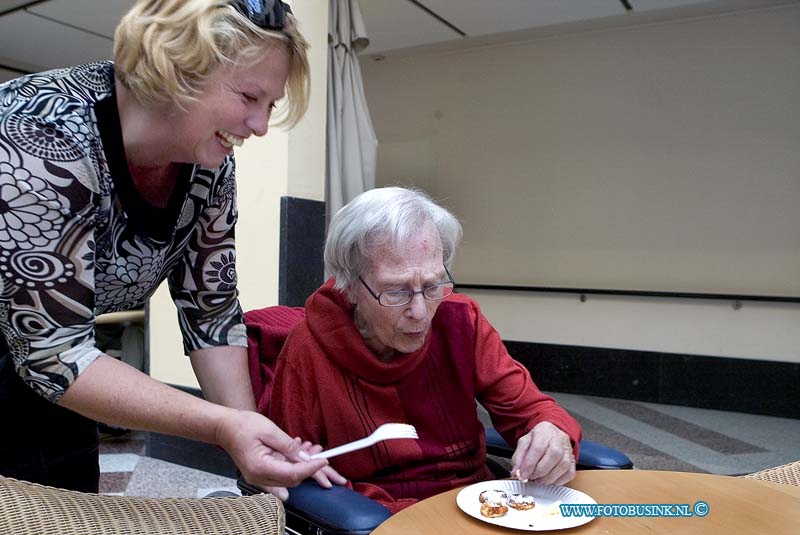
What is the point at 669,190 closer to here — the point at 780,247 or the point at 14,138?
the point at 780,247

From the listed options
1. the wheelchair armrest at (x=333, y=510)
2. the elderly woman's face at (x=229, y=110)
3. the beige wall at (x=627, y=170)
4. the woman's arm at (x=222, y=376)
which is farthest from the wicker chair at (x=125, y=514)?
the beige wall at (x=627, y=170)

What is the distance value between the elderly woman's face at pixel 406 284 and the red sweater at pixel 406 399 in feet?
0.18

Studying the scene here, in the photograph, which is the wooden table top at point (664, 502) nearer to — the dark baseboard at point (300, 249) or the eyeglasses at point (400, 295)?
the eyeglasses at point (400, 295)

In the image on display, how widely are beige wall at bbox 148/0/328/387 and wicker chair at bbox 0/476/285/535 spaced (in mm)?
1766

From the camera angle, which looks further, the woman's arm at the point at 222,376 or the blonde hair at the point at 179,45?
the woman's arm at the point at 222,376

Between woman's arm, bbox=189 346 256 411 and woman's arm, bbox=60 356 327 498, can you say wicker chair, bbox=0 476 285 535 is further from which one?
woman's arm, bbox=189 346 256 411

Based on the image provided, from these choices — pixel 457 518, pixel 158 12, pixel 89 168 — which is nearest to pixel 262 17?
pixel 158 12

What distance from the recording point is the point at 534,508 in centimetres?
108

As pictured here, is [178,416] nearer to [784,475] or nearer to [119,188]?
[119,188]

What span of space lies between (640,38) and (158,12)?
447cm

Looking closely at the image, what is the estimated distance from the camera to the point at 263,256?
109 inches

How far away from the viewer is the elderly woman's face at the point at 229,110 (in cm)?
93

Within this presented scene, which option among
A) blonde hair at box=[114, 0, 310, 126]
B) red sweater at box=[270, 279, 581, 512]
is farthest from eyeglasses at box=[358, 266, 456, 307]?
blonde hair at box=[114, 0, 310, 126]

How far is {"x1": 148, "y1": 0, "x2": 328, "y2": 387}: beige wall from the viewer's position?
2693 millimetres
